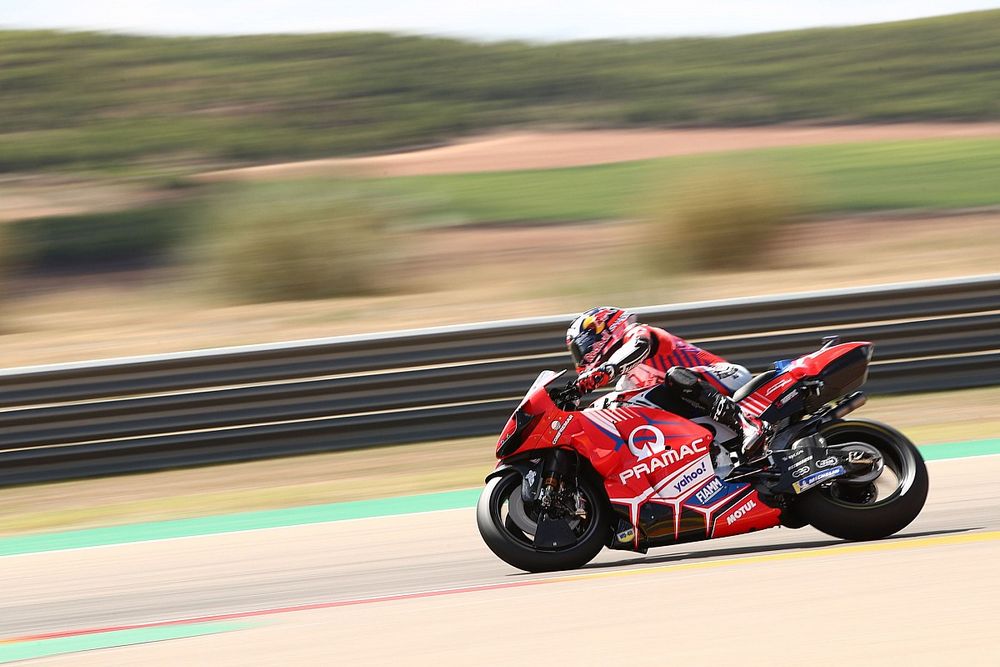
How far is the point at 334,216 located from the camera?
642 inches

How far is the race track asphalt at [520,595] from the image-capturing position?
183 inches

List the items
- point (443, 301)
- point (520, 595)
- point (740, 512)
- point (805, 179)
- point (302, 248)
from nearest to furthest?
point (520, 595) < point (740, 512) < point (443, 301) < point (302, 248) < point (805, 179)

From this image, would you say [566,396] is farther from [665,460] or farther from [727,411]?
[727,411]

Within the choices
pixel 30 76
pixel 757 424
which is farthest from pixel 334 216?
pixel 30 76

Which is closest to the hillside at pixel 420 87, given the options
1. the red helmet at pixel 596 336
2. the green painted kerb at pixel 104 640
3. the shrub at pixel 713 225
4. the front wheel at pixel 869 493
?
the shrub at pixel 713 225

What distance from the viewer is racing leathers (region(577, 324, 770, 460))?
616 centimetres

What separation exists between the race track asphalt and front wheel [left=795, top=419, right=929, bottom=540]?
0.11 meters

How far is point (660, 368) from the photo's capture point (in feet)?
20.7

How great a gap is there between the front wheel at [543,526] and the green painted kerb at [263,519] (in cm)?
214

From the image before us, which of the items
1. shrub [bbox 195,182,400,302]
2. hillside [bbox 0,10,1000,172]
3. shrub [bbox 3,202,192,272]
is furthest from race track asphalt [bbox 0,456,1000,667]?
hillside [bbox 0,10,1000,172]

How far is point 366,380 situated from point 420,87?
4241 centimetres

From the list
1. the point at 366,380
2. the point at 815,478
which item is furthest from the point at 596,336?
the point at 366,380

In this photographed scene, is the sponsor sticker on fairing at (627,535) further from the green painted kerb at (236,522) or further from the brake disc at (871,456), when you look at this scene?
the green painted kerb at (236,522)

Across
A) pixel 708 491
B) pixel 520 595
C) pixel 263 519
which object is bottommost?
pixel 263 519
